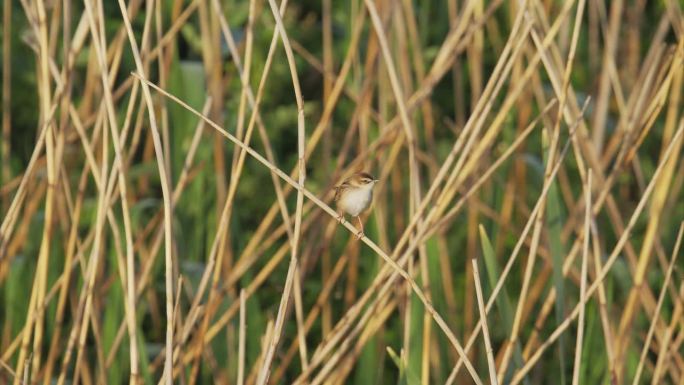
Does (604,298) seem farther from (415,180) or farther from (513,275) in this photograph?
(513,275)

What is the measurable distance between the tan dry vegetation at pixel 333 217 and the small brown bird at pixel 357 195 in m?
0.05

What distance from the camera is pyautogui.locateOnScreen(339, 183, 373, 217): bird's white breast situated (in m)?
2.65

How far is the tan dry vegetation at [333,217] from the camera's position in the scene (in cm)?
212

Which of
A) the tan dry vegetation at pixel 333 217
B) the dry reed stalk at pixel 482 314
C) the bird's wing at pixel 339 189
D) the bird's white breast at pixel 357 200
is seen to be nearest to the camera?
the dry reed stalk at pixel 482 314

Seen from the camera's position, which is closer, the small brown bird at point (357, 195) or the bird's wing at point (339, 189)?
the small brown bird at point (357, 195)

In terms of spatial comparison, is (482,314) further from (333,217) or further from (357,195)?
(357,195)

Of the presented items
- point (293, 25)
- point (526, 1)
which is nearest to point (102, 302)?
point (526, 1)

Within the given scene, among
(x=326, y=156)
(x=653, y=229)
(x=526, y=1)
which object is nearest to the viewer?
(x=526, y=1)

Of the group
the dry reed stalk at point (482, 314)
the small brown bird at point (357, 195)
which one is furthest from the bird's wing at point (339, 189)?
the dry reed stalk at point (482, 314)

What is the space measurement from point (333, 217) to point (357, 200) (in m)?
0.29

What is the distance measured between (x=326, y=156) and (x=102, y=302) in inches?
29.0

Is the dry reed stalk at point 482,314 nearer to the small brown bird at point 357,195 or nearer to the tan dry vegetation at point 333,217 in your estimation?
the tan dry vegetation at point 333,217

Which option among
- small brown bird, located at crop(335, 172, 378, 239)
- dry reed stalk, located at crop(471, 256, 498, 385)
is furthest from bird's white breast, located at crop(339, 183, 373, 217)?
dry reed stalk, located at crop(471, 256, 498, 385)

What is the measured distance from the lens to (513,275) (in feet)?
12.2
